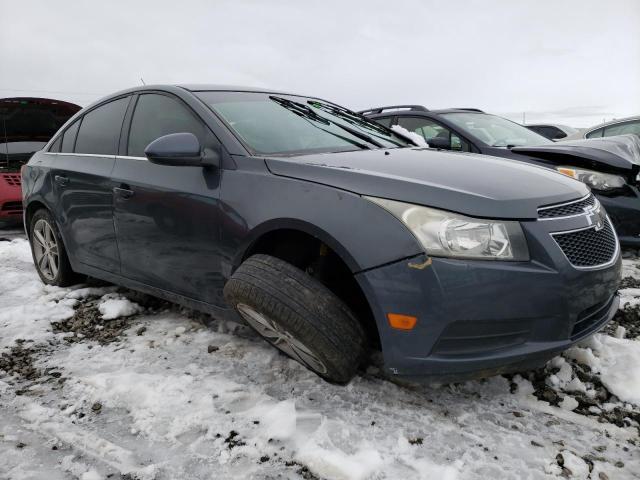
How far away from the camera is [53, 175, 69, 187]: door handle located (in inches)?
145

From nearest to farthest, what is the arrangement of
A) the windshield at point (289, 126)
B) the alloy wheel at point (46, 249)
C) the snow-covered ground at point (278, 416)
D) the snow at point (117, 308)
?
the snow-covered ground at point (278, 416), the windshield at point (289, 126), the snow at point (117, 308), the alloy wheel at point (46, 249)

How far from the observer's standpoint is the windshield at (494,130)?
539 centimetres

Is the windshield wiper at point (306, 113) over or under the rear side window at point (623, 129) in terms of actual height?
over

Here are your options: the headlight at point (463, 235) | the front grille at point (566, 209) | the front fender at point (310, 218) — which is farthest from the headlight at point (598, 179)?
the front fender at point (310, 218)

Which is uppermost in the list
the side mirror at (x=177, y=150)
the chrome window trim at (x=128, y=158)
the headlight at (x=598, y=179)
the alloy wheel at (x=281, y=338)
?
the side mirror at (x=177, y=150)

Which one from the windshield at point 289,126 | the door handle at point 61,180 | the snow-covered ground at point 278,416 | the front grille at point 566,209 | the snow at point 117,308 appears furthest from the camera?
the door handle at point 61,180

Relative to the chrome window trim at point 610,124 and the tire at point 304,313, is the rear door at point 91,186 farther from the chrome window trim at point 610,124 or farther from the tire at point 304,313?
the chrome window trim at point 610,124

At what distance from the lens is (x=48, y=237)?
407 centimetres

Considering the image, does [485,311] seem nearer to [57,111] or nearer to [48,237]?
[48,237]

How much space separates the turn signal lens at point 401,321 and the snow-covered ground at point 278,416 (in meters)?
0.44

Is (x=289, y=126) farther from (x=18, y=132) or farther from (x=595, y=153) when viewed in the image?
(x=18, y=132)

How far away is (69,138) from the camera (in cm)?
401

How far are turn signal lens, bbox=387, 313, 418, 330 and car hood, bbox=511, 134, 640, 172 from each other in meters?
3.11

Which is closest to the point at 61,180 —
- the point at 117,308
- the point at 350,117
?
the point at 117,308
